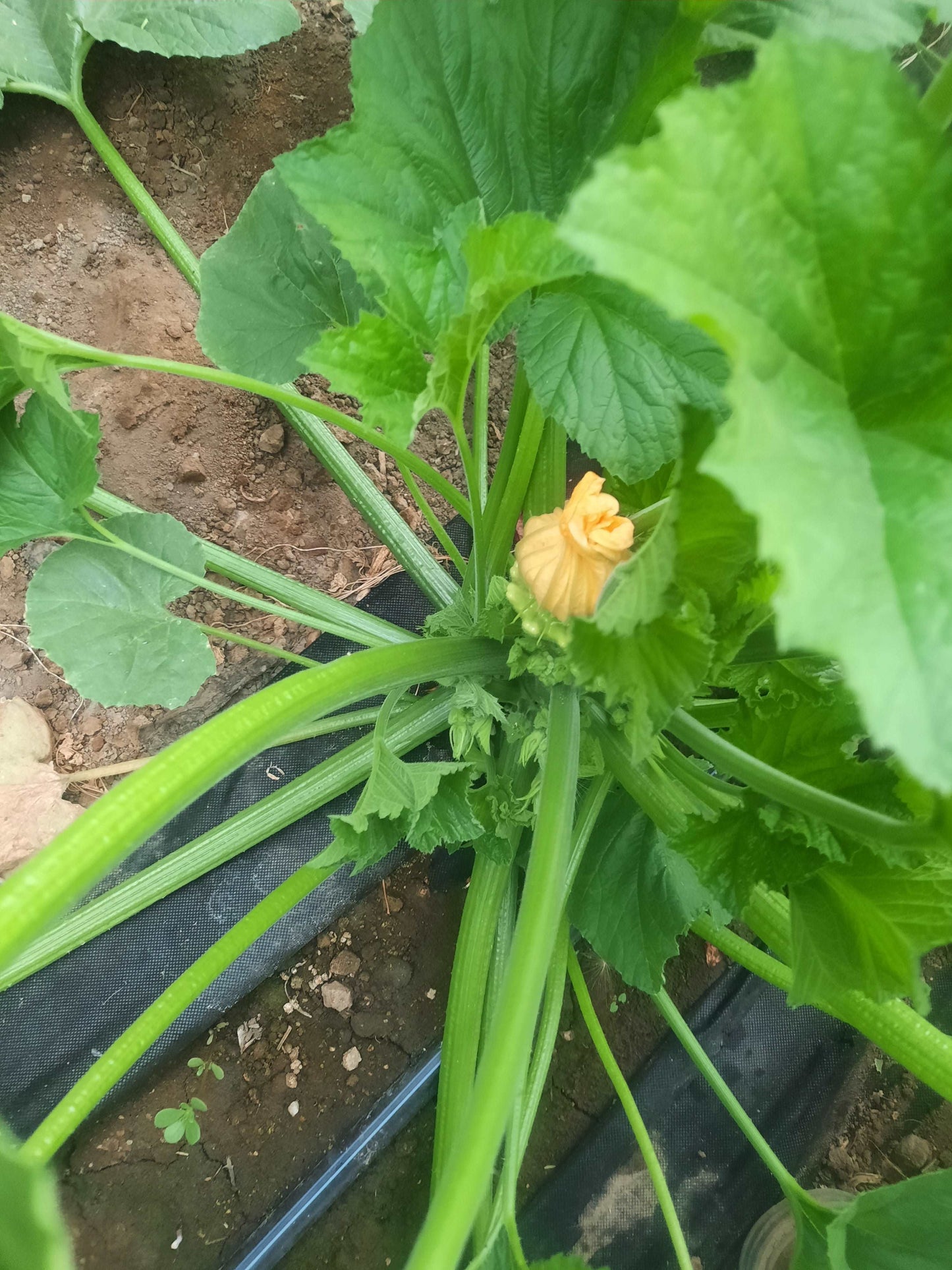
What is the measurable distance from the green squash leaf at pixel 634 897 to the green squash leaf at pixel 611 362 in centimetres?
52

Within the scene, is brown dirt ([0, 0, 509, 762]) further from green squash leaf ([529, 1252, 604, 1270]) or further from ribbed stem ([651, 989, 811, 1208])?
green squash leaf ([529, 1252, 604, 1270])

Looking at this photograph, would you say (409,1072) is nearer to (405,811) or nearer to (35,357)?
(405,811)

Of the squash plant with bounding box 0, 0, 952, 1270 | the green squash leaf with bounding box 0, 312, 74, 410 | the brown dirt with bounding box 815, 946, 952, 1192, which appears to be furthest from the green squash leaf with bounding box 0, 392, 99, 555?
the brown dirt with bounding box 815, 946, 952, 1192

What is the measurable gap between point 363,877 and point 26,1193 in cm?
108

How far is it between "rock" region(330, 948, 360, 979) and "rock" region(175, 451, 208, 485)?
86 centimetres

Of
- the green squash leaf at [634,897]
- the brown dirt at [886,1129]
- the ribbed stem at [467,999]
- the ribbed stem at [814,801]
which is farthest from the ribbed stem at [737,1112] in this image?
the ribbed stem at [814,801]

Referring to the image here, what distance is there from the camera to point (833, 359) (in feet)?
1.72

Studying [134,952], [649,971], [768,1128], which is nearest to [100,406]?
Result: [134,952]

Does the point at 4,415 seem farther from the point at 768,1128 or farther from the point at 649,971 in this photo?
the point at 768,1128

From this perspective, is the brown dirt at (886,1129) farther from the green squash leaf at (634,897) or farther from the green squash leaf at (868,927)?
the green squash leaf at (868,927)

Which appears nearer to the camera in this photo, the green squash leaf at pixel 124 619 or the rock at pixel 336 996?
the green squash leaf at pixel 124 619

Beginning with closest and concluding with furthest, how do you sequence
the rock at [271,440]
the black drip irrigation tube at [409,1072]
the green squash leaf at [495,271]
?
the green squash leaf at [495,271], the black drip irrigation tube at [409,1072], the rock at [271,440]

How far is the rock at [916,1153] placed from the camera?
142 centimetres

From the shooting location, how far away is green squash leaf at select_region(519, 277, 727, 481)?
818 mm
